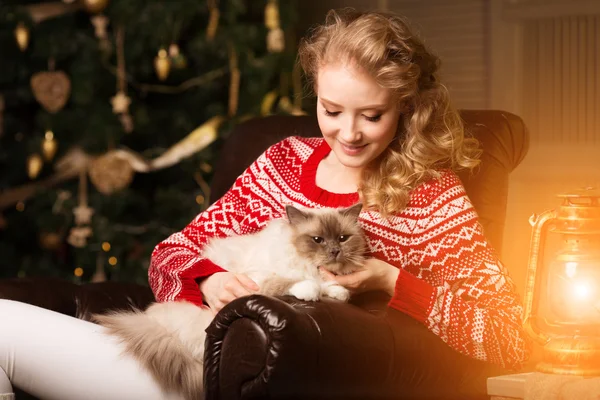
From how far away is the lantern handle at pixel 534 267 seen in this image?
1803 millimetres

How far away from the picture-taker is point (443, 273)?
201 centimetres

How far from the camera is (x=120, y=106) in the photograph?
13.1ft

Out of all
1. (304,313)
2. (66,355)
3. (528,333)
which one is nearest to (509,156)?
(528,333)

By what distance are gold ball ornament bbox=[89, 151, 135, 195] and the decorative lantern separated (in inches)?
102

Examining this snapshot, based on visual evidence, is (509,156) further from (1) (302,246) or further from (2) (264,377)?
(2) (264,377)

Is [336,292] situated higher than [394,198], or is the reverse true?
[394,198]

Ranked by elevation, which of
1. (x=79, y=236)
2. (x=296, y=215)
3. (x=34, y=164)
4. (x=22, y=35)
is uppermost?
(x=22, y=35)

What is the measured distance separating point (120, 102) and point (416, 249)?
7.54ft

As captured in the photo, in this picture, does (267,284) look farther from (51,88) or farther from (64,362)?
→ (51,88)

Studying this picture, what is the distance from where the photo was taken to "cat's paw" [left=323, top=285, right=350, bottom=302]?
75.4 inches

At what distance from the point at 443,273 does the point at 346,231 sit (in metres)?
Result: 0.25

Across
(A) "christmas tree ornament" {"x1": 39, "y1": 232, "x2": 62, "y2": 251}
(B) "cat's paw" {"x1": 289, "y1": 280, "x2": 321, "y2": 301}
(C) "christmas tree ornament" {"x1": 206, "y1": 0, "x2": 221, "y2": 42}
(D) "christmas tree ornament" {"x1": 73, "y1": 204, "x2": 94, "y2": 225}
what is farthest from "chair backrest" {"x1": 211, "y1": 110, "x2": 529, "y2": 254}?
(A) "christmas tree ornament" {"x1": 39, "y1": 232, "x2": 62, "y2": 251}

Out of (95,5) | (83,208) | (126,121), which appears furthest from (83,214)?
(95,5)

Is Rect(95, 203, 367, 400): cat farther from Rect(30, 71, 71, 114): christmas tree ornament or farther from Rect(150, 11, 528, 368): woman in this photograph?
Rect(30, 71, 71, 114): christmas tree ornament
